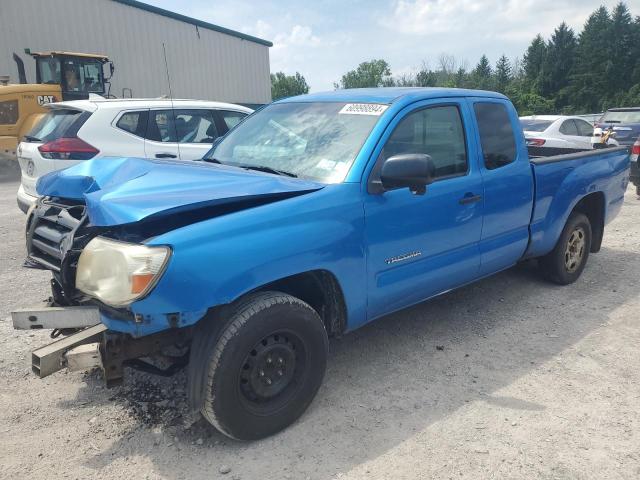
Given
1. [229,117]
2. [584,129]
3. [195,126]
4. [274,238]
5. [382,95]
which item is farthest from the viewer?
[584,129]

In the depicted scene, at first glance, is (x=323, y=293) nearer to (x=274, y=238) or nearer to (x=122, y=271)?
(x=274, y=238)

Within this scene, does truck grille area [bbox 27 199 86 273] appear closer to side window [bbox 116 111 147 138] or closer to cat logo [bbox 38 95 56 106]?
side window [bbox 116 111 147 138]

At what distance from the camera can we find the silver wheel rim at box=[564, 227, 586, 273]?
202 inches

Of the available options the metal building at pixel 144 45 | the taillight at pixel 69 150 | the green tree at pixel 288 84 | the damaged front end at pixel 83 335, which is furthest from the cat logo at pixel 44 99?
the green tree at pixel 288 84

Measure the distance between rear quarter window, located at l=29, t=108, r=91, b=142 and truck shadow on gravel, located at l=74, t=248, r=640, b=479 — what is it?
4.27 m

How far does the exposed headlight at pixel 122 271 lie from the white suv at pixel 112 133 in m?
4.42

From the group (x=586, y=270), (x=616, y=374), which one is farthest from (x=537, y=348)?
(x=586, y=270)

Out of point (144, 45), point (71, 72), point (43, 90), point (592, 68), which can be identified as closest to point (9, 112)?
point (43, 90)

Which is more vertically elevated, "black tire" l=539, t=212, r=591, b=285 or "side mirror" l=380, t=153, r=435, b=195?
"side mirror" l=380, t=153, r=435, b=195

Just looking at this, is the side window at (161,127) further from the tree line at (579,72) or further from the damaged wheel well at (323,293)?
the tree line at (579,72)

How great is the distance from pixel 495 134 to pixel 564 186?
1.06 m

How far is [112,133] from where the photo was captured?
21.9 feet

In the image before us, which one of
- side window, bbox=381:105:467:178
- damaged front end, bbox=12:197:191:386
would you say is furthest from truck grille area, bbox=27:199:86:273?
side window, bbox=381:105:467:178

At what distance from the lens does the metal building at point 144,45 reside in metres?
18.6
